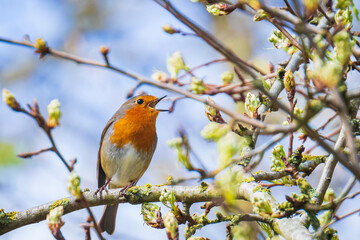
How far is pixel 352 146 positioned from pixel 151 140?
13.0ft

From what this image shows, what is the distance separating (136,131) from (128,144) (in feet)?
0.55

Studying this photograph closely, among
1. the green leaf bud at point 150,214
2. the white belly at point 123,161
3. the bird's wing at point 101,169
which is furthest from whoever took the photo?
the bird's wing at point 101,169

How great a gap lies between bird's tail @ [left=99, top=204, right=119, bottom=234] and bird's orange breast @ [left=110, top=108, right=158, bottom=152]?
3.29ft

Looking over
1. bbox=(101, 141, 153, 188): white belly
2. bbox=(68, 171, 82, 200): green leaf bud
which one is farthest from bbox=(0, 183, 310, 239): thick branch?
bbox=(101, 141, 153, 188): white belly

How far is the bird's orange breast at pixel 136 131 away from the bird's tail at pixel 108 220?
1.00 m

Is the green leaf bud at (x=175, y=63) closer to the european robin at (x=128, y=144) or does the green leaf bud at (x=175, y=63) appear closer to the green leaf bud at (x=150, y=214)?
the green leaf bud at (x=150, y=214)

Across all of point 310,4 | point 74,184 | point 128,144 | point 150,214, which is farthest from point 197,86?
point 128,144

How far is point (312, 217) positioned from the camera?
2.11 m

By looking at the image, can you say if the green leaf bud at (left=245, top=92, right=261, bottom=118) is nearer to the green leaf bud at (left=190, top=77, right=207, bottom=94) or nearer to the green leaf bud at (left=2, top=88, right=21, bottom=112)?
the green leaf bud at (left=190, top=77, right=207, bottom=94)

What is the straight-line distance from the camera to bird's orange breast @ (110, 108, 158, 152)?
5020 mm

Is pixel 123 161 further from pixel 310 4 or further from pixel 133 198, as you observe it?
pixel 310 4

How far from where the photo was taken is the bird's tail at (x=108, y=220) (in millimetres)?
5434

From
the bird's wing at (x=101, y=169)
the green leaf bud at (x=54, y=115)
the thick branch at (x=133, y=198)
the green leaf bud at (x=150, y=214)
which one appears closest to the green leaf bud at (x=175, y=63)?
the green leaf bud at (x=54, y=115)

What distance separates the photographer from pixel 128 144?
5012 mm
